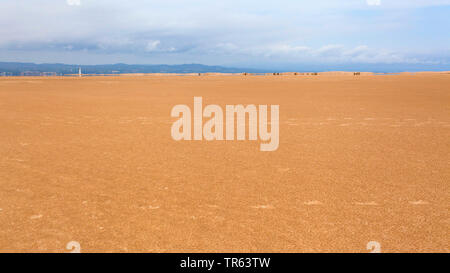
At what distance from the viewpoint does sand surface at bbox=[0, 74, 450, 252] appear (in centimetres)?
407

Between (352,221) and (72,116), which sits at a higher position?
(72,116)

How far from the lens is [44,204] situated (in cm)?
500

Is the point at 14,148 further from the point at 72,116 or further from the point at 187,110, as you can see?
the point at 187,110

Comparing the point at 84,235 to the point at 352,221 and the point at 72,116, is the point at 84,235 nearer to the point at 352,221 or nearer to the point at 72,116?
the point at 352,221

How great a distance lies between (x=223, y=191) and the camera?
5574mm

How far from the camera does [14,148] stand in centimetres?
827

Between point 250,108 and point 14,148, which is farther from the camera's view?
point 250,108

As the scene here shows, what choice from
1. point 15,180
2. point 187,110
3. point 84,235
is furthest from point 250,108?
point 84,235

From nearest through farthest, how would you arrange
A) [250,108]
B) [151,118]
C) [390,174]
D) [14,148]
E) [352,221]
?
[352,221] < [390,174] < [14,148] < [151,118] < [250,108]

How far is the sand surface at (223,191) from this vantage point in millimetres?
4074

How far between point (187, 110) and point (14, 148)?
25.6 ft

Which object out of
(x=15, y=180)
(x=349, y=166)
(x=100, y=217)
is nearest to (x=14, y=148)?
(x=15, y=180)

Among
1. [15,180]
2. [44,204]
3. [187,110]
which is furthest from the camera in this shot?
[187,110]

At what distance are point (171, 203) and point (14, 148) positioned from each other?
5202mm
